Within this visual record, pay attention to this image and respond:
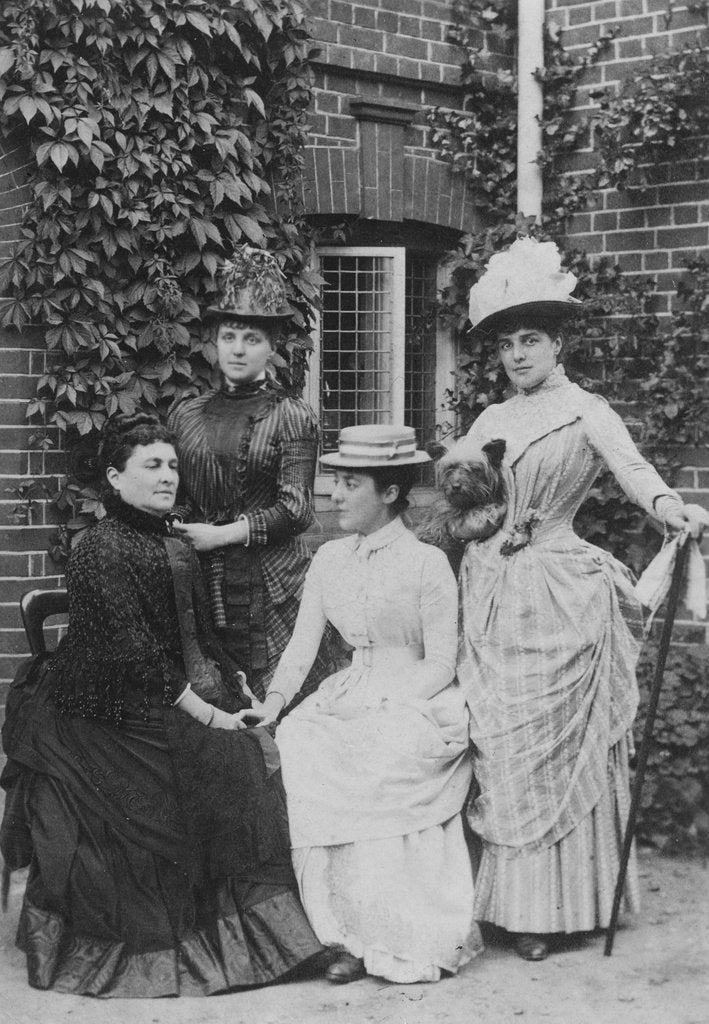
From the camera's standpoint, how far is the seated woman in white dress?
3.32 metres

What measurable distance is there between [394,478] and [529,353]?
0.58m

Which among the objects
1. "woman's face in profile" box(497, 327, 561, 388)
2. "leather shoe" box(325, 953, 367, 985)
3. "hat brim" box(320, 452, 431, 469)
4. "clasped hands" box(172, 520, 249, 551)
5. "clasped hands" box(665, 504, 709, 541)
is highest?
"woman's face in profile" box(497, 327, 561, 388)

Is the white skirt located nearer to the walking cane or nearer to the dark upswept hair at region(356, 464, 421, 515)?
the walking cane

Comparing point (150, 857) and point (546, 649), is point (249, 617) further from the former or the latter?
point (546, 649)

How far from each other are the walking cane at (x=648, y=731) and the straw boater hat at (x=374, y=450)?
0.83m

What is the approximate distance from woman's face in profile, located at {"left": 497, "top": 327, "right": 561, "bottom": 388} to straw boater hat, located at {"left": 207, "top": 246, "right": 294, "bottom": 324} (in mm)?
766

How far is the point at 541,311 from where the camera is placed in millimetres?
3639

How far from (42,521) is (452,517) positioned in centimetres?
207

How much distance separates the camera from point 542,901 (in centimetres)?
349

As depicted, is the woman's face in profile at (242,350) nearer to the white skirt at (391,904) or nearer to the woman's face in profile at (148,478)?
the woman's face in profile at (148,478)

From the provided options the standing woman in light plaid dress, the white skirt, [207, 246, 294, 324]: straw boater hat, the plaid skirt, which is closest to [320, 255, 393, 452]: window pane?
[207, 246, 294, 324]: straw boater hat

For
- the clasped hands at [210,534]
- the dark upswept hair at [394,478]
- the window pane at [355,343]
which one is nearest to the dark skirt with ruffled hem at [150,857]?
the clasped hands at [210,534]

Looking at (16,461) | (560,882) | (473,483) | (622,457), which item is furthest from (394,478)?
(16,461)

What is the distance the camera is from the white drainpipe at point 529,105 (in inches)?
235
